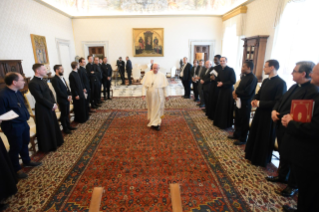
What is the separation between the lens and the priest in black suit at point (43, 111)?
3625 millimetres

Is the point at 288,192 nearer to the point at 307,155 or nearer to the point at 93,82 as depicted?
the point at 307,155

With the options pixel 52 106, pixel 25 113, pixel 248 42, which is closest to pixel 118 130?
pixel 52 106

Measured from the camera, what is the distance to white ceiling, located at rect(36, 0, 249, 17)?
1231cm

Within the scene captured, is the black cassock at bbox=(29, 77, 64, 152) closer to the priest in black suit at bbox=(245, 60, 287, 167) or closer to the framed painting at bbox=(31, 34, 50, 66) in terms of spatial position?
the priest in black suit at bbox=(245, 60, 287, 167)

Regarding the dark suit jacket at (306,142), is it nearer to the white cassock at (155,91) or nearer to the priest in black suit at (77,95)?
the white cassock at (155,91)

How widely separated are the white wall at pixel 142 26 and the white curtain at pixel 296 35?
7641mm

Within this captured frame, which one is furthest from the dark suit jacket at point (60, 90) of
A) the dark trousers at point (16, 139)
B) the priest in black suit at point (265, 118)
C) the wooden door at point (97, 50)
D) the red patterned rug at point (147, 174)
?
the wooden door at point (97, 50)

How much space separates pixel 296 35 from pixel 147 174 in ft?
21.1

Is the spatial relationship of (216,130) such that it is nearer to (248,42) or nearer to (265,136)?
(265,136)

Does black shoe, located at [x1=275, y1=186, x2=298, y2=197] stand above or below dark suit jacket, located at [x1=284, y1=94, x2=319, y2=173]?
below

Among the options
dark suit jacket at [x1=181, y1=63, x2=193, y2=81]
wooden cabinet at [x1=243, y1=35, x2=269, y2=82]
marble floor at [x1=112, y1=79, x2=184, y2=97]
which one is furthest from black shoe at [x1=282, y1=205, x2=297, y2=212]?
marble floor at [x1=112, y1=79, x2=184, y2=97]

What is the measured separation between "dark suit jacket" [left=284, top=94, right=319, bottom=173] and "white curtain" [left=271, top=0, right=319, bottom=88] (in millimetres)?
4555

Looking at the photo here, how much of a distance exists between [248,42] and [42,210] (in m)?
9.26

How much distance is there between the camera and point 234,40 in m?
11.3
